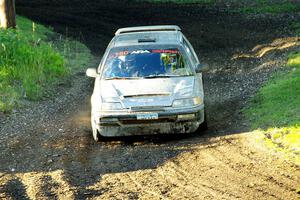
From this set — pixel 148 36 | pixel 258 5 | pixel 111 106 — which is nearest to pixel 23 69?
pixel 148 36

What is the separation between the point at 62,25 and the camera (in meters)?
27.3

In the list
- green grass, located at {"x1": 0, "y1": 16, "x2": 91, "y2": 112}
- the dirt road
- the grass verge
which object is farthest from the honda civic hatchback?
the grass verge

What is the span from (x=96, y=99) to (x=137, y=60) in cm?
129

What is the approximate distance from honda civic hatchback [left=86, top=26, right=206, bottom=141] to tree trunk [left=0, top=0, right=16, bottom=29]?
331 inches

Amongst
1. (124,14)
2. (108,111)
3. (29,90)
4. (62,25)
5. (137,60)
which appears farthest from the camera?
(124,14)

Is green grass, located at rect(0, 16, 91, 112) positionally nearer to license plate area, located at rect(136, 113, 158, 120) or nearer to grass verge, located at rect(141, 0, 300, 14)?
license plate area, located at rect(136, 113, 158, 120)

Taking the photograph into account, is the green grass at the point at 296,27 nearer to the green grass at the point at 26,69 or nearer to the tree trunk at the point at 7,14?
the green grass at the point at 26,69

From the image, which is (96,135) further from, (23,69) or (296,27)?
(296,27)

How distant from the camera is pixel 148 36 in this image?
12.8 m

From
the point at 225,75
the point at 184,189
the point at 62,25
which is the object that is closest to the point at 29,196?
the point at 184,189

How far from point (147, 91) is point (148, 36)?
6.50 ft

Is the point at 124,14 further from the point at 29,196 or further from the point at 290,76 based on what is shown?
the point at 29,196

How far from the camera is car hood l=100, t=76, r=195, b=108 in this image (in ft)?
36.2

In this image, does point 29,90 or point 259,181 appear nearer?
point 259,181
